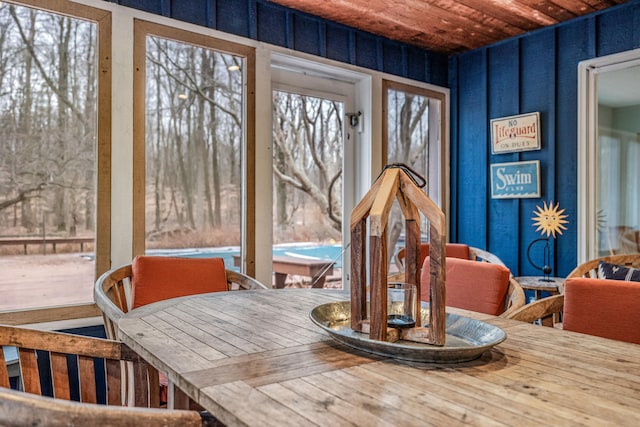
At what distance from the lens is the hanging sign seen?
12.5 feet

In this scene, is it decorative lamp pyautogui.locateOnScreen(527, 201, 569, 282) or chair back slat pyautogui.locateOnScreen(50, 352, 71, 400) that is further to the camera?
decorative lamp pyautogui.locateOnScreen(527, 201, 569, 282)

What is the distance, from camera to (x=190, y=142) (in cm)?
301

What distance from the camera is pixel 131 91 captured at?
2750 mm

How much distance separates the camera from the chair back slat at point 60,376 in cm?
121

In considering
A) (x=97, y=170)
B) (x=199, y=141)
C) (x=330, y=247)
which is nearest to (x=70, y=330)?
(x=97, y=170)

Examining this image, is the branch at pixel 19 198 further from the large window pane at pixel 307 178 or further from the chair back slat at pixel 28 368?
the chair back slat at pixel 28 368

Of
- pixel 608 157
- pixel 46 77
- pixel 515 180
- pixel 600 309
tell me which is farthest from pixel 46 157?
pixel 608 157

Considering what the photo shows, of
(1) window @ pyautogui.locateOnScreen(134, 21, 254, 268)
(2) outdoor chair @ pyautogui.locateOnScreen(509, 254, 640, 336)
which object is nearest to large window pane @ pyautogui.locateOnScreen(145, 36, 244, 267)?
(1) window @ pyautogui.locateOnScreen(134, 21, 254, 268)

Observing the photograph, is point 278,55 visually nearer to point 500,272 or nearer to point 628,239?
point 500,272

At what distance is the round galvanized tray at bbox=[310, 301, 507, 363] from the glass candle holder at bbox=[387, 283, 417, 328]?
5 centimetres

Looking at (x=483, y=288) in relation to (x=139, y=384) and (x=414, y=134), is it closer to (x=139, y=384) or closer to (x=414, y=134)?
(x=139, y=384)

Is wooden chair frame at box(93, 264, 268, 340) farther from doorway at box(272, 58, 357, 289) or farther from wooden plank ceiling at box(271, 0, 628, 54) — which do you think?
wooden plank ceiling at box(271, 0, 628, 54)

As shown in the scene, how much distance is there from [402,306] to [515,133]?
3.13 metres

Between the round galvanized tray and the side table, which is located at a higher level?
the round galvanized tray
